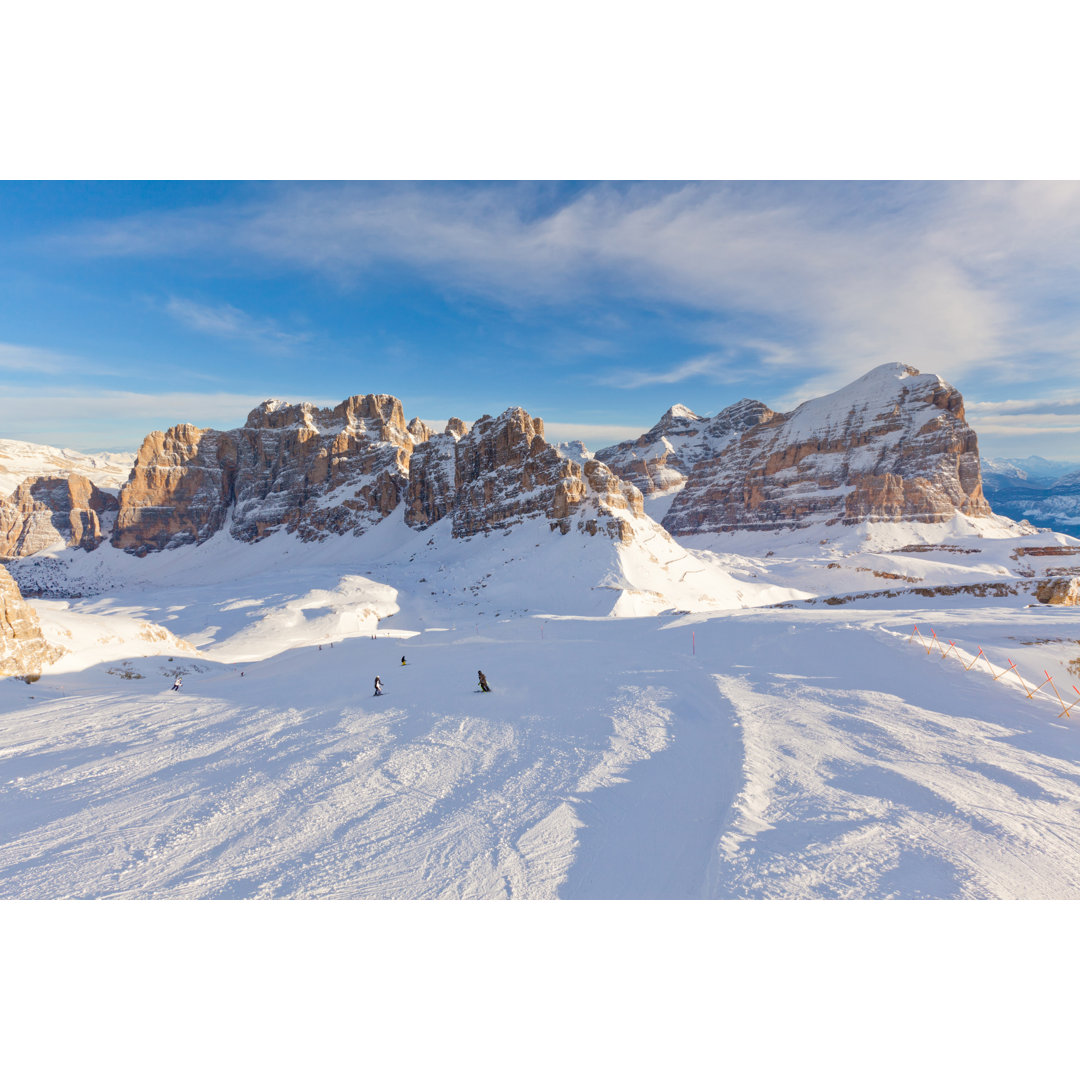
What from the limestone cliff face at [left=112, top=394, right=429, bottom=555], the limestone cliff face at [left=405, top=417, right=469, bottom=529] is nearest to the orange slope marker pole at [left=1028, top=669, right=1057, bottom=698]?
the limestone cliff face at [left=405, top=417, right=469, bottom=529]

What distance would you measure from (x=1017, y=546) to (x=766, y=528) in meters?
40.7

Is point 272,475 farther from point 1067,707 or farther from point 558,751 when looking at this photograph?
point 1067,707

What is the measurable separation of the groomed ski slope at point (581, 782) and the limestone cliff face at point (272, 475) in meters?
79.2

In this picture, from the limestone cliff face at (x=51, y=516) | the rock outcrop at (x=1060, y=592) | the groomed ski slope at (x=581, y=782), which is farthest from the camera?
the limestone cliff face at (x=51, y=516)

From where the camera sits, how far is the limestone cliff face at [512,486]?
52344mm

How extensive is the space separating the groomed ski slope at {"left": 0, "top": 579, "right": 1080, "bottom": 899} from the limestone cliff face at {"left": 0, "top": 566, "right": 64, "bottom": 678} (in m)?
2.00

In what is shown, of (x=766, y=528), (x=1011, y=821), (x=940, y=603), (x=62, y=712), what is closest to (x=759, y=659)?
(x=1011, y=821)

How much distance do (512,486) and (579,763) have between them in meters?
54.2

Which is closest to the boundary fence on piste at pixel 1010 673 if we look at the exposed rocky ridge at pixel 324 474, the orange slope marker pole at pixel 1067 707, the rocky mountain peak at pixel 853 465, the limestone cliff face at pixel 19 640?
the orange slope marker pole at pixel 1067 707

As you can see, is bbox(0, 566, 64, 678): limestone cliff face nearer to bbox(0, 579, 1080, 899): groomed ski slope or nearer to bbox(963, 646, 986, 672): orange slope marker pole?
bbox(0, 579, 1080, 899): groomed ski slope

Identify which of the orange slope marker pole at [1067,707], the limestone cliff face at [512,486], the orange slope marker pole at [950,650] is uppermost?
the limestone cliff face at [512,486]

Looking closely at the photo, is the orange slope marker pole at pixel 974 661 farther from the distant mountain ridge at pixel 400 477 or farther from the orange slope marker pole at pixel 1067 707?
the distant mountain ridge at pixel 400 477

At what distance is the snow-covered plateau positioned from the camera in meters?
5.89

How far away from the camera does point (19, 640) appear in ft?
62.8
